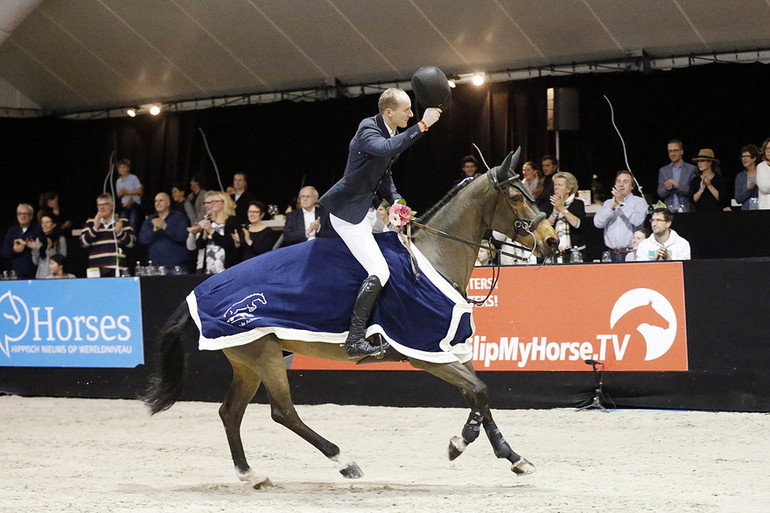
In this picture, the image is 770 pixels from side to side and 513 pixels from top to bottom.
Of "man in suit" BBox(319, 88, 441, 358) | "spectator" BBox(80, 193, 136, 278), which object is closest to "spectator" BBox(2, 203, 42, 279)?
"spectator" BBox(80, 193, 136, 278)

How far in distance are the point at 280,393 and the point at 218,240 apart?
5230mm

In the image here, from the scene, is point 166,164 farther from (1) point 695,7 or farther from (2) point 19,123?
(1) point 695,7

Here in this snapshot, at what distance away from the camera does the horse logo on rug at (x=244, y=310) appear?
6168 millimetres

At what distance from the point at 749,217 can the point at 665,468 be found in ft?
14.0

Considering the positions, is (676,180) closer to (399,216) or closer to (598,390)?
(598,390)

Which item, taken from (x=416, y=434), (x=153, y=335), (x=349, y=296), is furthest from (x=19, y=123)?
(x=349, y=296)

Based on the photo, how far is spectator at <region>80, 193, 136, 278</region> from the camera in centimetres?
1234

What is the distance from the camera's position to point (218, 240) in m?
11.3

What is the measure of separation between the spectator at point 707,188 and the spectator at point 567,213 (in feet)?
5.07

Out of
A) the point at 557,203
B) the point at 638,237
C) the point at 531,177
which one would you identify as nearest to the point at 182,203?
the point at 531,177

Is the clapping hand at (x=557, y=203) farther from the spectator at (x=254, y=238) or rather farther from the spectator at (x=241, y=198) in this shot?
the spectator at (x=241, y=198)

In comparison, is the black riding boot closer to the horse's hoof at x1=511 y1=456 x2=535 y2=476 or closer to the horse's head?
the horse's head

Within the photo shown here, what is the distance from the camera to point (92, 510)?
568 cm

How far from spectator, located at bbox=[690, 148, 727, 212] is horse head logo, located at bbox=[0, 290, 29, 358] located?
753cm
